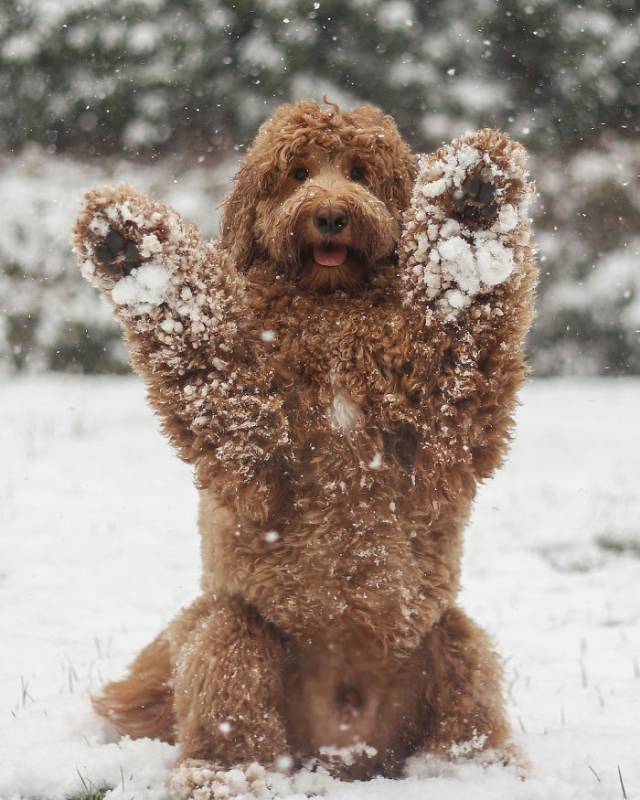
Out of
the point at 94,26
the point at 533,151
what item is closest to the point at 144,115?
the point at 94,26

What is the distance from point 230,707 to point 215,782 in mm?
177

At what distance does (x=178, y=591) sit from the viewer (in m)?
4.25

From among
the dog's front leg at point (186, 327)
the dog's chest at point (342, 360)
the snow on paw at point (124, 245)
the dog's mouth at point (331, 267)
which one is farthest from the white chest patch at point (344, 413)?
the snow on paw at point (124, 245)

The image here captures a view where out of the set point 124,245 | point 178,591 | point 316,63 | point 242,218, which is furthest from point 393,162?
point 316,63

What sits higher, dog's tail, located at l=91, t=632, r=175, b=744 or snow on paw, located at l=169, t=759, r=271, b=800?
dog's tail, located at l=91, t=632, r=175, b=744

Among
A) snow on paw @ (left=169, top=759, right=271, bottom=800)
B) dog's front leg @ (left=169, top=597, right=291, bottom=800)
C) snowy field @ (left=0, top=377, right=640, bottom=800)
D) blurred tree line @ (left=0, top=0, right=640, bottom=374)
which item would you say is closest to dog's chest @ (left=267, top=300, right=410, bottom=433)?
dog's front leg @ (left=169, top=597, right=291, bottom=800)

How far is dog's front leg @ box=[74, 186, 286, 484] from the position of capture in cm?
202

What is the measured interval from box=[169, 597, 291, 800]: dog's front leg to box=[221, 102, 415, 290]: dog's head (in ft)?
3.04

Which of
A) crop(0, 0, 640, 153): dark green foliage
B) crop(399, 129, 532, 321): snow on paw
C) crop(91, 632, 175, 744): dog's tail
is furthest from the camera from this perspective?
crop(0, 0, 640, 153): dark green foliage

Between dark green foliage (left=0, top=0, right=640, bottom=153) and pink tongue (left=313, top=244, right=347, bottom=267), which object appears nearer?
pink tongue (left=313, top=244, right=347, bottom=267)

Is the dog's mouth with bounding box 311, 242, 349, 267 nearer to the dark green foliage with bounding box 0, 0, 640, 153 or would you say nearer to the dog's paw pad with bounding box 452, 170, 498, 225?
the dog's paw pad with bounding box 452, 170, 498, 225

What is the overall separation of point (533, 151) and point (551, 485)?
12.4ft

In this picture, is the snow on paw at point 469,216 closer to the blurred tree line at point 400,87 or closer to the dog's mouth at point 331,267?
the dog's mouth at point 331,267

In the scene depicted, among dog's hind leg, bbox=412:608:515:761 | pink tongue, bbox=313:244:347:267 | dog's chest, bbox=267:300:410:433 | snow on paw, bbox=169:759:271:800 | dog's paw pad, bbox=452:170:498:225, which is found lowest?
→ snow on paw, bbox=169:759:271:800
